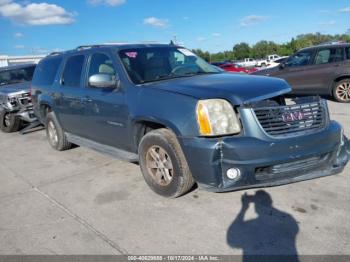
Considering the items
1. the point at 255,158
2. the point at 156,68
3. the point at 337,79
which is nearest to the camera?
the point at 255,158

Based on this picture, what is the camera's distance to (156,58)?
4855 mm

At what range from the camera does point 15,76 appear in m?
10.2

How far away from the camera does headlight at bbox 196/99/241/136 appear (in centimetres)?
345

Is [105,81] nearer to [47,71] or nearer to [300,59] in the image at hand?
[47,71]

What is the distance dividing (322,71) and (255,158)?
290 inches

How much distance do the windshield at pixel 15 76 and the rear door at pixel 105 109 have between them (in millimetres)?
5817

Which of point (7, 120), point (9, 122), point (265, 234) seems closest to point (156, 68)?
point (265, 234)

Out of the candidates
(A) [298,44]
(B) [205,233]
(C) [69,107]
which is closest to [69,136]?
(C) [69,107]

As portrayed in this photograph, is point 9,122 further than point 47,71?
Yes

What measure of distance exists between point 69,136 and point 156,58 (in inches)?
91.3

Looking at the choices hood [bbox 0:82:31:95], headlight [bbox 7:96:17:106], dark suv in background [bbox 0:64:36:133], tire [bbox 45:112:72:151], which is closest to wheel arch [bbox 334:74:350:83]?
tire [bbox 45:112:72:151]

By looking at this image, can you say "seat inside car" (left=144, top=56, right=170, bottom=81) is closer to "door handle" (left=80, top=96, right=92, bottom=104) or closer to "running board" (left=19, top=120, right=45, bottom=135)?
"door handle" (left=80, top=96, right=92, bottom=104)

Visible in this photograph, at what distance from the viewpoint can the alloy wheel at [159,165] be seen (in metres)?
3.96

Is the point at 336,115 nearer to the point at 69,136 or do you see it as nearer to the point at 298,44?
the point at 69,136
